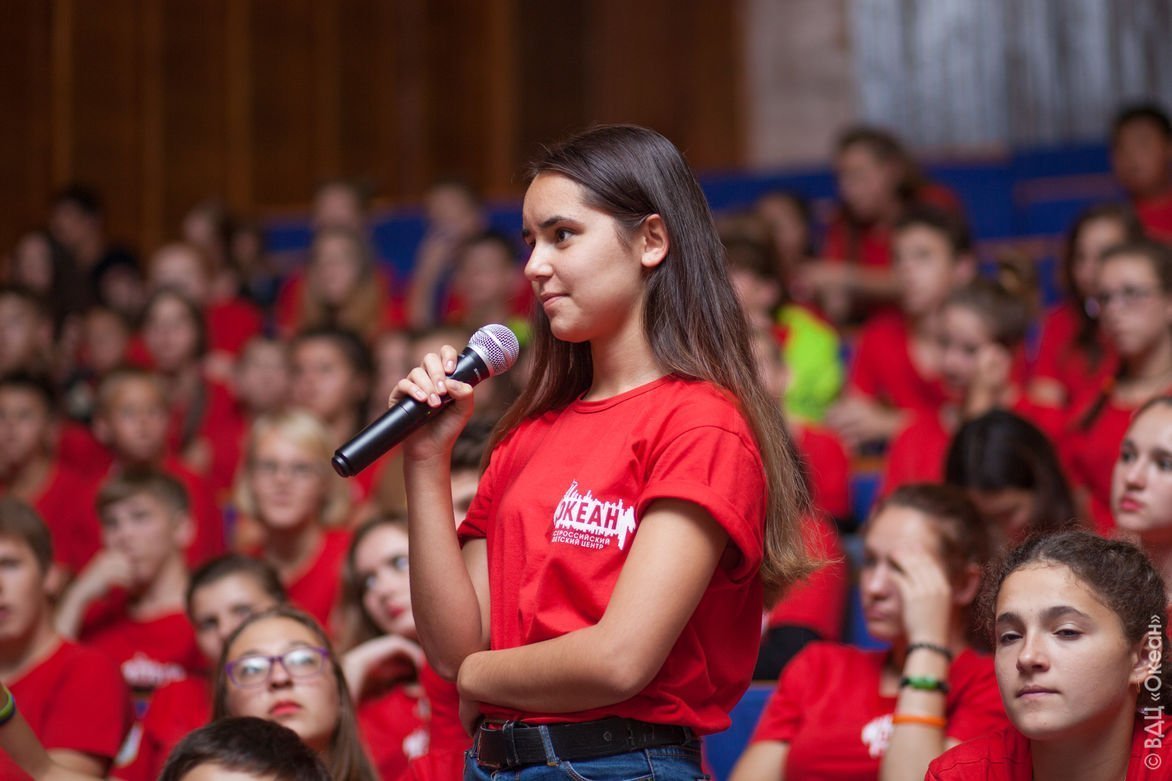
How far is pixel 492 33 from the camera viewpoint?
7.02m

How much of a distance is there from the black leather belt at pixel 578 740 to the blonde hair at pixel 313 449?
1.94 meters

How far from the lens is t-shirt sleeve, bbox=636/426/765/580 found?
4.01ft

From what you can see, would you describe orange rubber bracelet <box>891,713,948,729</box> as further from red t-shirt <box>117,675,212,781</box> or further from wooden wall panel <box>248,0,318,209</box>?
wooden wall panel <box>248,0,318,209</box>

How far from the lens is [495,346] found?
138 centimetres

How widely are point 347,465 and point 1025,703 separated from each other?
710 mm

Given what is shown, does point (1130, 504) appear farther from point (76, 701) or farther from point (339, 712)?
point (76, 701)

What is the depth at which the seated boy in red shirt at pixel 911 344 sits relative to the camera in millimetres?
3693

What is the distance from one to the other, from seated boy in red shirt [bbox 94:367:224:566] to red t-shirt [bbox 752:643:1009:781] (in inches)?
80.4

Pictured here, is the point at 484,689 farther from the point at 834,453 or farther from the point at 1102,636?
the point at 834,453

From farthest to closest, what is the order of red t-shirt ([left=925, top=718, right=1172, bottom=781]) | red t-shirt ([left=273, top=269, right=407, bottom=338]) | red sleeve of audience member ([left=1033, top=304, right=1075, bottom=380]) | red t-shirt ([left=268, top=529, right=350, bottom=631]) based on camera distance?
1. red t-shirt ([left=273, top=269, right=407, bottom=338])
2. red sleeve of audience member ([left=1033, top=304, right=1075, bottom=380])
3. red t-shirt ([left=268, top=529, right=350, bottom=631])
4. red t-shirt ([left=925, top=718, right=1172, bottom=781])

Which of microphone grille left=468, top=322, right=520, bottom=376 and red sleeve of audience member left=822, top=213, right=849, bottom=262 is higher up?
red sleeve of audience member left=822, top=213, right=849, bottom=262

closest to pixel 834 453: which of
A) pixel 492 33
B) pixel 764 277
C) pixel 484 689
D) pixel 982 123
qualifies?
pixel 764 277

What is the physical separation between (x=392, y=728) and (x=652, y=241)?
127 centimetres

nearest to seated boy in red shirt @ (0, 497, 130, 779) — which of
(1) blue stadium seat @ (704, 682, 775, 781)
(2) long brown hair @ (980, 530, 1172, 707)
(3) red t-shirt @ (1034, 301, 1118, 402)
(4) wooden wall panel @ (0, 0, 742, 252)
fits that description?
(1) blue stadium seat @ (704, 682, 775, 781)
